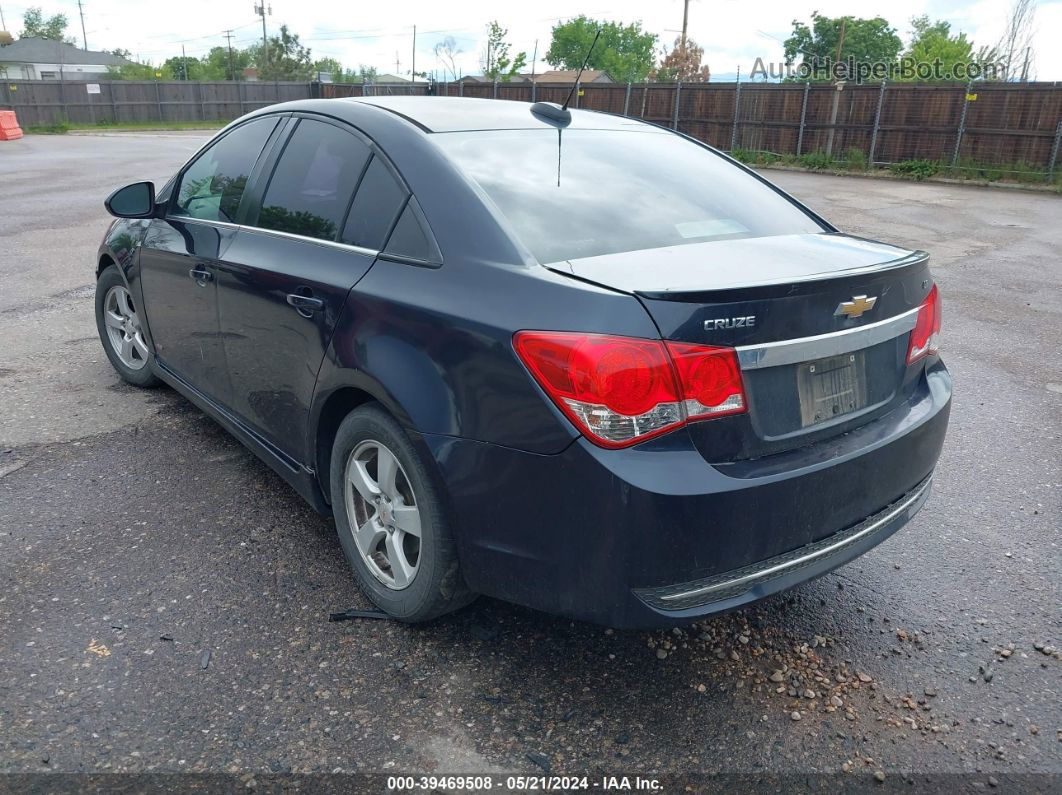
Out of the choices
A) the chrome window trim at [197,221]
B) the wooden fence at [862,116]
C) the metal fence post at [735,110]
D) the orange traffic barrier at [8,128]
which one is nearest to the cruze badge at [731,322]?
the chrome window trim at [197,221]

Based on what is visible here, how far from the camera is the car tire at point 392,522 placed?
8.54 ft

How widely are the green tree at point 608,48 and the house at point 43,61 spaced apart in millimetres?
48371

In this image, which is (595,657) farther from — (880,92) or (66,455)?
(880,92)

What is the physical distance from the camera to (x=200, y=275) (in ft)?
12.5

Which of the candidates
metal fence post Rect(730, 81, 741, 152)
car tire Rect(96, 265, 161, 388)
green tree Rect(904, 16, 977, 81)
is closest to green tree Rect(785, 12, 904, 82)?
green tree Rect(904, 16, 977, 81)

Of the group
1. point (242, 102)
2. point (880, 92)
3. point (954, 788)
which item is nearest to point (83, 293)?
point (954, 788)

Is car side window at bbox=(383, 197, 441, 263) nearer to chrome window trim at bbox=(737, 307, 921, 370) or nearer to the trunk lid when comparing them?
the trunk lid

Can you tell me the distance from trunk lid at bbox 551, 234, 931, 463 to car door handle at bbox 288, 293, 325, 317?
95 cm

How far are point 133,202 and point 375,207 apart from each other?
6.82 ft

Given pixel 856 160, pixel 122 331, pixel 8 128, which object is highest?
pixel 122 331

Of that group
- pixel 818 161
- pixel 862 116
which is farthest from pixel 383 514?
pixel 862 116

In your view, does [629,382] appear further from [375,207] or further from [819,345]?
[375,207]

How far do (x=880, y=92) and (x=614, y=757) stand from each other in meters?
24.9

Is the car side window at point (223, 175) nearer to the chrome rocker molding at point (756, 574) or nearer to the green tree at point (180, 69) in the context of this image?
the chrome rocker molding at point (756, 574)
